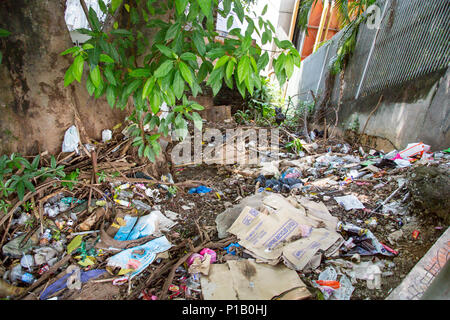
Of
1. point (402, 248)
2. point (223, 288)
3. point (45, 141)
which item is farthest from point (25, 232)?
point (402, 248)

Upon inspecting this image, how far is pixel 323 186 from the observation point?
8.84 ft

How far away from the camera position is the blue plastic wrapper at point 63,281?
136 cm

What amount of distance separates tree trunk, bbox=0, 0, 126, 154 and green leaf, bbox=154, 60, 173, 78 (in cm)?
125

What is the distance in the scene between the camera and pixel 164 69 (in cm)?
126

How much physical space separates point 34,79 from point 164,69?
4.39ft

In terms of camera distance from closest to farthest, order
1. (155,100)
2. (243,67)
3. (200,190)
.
Answer: (243,67), (155,100), (200,190)

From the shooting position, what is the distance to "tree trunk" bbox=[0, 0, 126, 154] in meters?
1.73

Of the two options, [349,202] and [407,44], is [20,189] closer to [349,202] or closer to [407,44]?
[349,202]

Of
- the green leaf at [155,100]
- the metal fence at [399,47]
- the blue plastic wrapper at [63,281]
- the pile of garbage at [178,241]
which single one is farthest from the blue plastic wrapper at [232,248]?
the metal fence at [399,47]

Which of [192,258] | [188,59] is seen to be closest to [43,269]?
[192,258]

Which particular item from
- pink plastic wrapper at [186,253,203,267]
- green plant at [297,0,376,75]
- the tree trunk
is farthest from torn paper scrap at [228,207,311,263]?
green plant at [297,0,376,75]

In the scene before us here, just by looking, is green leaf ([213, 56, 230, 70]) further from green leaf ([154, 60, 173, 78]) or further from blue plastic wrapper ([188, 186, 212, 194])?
blue plastic wrapper ([188, 186, 212, 194])

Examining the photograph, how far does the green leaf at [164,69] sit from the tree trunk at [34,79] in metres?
1.25
